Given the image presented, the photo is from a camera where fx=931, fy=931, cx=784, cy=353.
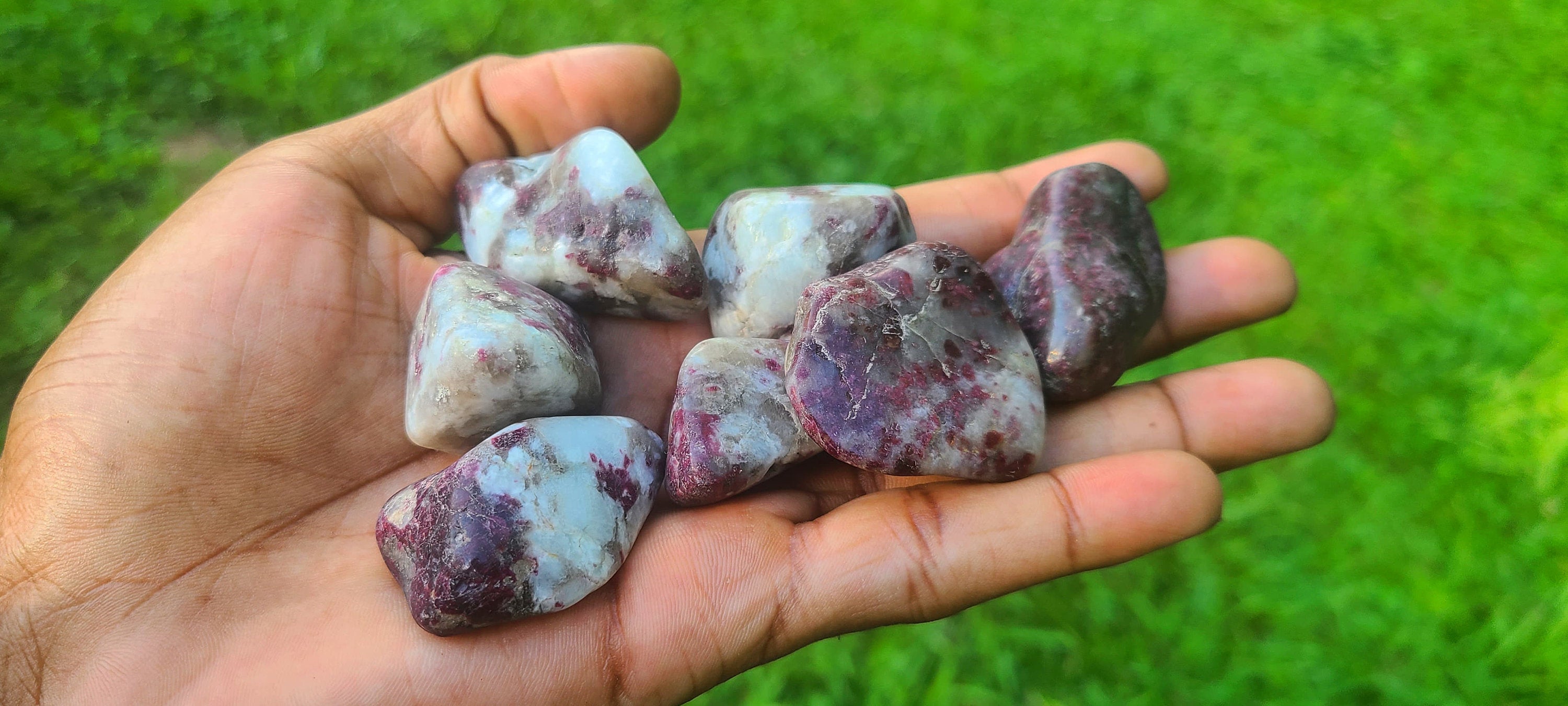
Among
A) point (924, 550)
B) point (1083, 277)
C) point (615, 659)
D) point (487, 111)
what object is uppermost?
point (487, 111)

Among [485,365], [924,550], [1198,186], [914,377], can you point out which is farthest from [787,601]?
[1198,186]

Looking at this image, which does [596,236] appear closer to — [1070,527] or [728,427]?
[728,427]

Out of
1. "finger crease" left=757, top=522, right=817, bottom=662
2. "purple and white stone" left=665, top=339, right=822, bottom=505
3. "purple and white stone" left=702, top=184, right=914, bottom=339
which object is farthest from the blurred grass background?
"purple and white stone" left=702, top=184, right=914, bottom=339

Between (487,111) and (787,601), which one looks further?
(487,111)

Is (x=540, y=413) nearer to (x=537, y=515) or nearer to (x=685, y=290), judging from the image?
(x=537, y=515)

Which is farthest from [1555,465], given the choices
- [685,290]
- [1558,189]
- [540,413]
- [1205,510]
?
[540,413]

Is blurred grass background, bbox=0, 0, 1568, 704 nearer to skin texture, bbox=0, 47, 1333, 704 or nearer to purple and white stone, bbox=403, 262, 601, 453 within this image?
skin texture, bbox=0, 47, 1333, 704
